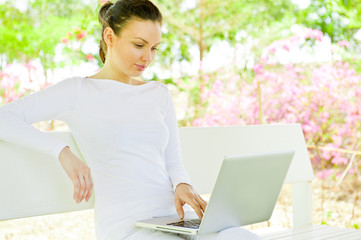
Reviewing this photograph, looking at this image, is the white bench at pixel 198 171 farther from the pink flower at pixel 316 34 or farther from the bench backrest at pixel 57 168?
the pink flower at pixel 316 34

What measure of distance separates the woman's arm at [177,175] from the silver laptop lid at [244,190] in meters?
0.15

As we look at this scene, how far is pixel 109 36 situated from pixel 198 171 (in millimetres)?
842

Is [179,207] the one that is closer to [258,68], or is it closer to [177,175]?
[177,175]

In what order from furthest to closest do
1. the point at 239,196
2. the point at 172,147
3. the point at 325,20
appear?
1. the point at 325,20
2. the point at 172,147
3. the point at 239,196

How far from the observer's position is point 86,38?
7270 mm

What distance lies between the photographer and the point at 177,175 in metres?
1.94

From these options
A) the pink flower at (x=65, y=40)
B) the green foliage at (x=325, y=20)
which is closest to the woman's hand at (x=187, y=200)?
the pink flower at (x=65, y=40)

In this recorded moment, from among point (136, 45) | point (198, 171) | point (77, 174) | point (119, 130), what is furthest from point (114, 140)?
point (198, 171)

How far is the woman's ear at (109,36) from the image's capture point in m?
1.96

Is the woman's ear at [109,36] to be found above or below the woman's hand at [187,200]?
above

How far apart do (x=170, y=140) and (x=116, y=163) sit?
30 centimetres

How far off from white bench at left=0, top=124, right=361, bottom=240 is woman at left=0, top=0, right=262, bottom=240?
0.57 ft

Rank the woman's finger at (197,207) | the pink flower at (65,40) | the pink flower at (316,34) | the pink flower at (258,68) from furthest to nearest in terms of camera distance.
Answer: the pink flower at (65,40), the pink flower at (258,68), the pink flower at (316,34), the woman's finger at (197,207)

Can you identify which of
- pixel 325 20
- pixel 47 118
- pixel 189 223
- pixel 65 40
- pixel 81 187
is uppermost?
pixel 325 20
